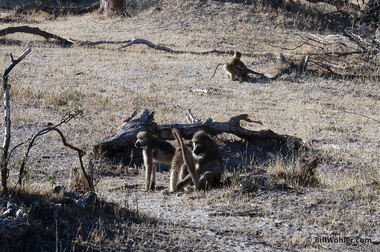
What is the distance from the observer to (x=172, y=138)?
34.7 feet

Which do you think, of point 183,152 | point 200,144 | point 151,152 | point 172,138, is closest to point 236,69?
point 172,138

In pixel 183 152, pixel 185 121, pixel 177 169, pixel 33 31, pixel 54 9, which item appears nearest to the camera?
pixel 183 152

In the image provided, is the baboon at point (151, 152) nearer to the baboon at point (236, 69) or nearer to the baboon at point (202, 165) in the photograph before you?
the baboon at point (202, 165)

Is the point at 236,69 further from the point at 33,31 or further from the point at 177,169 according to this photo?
the point at 177,169

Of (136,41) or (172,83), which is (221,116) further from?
(136,41)

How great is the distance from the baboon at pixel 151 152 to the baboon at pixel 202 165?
47cm

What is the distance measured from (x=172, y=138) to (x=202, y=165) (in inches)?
88.2

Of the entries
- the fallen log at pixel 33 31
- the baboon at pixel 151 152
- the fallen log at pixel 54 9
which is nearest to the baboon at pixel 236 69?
the fallen log at pixel 33 31

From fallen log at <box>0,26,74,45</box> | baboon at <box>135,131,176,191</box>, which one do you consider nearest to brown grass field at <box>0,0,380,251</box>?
baboon at <box>135,131,176,191</box>

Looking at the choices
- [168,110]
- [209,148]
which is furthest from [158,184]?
[168,110]

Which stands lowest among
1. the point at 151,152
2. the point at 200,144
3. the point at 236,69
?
the point at 236,69

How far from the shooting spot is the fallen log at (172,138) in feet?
33.0

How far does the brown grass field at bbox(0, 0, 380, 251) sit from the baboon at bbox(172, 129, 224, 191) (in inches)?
10.9

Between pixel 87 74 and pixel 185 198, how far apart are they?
960cm
